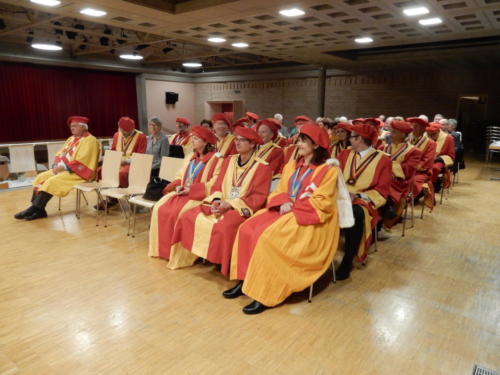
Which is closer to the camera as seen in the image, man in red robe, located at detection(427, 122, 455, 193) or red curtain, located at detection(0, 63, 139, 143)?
man in red robe, located at detection(427, 122, 455, 193)

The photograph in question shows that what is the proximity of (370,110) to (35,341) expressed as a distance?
11293mm

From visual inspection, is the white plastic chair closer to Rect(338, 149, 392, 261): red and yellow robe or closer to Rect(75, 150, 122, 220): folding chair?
Rect(75, 150, 122, 220): folding chair

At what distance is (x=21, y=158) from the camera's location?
24.3 ft

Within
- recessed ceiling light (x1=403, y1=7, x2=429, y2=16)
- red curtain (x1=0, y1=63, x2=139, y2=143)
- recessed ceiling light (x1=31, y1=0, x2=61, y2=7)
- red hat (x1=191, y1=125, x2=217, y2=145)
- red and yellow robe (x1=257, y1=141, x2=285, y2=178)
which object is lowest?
red and yellow robe (x1=257, y1=141, x2=285, y2=178)

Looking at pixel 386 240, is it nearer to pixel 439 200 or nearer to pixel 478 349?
pixel 478 349

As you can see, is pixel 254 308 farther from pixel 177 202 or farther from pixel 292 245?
pixel 177 202

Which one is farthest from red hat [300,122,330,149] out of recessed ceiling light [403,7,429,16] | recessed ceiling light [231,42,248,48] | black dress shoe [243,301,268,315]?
recessed ceiling light [231,42,248,48]

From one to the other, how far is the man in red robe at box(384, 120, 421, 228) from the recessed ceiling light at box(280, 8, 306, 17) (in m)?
2.12

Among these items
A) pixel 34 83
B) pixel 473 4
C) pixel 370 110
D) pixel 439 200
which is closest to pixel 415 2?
pixel 473 4

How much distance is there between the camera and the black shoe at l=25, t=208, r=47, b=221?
15.8ft

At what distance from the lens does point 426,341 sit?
2.33m

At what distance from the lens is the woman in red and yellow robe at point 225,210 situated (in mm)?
2998

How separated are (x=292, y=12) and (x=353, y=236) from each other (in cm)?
352

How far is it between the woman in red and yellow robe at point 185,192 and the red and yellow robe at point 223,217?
158 mm
